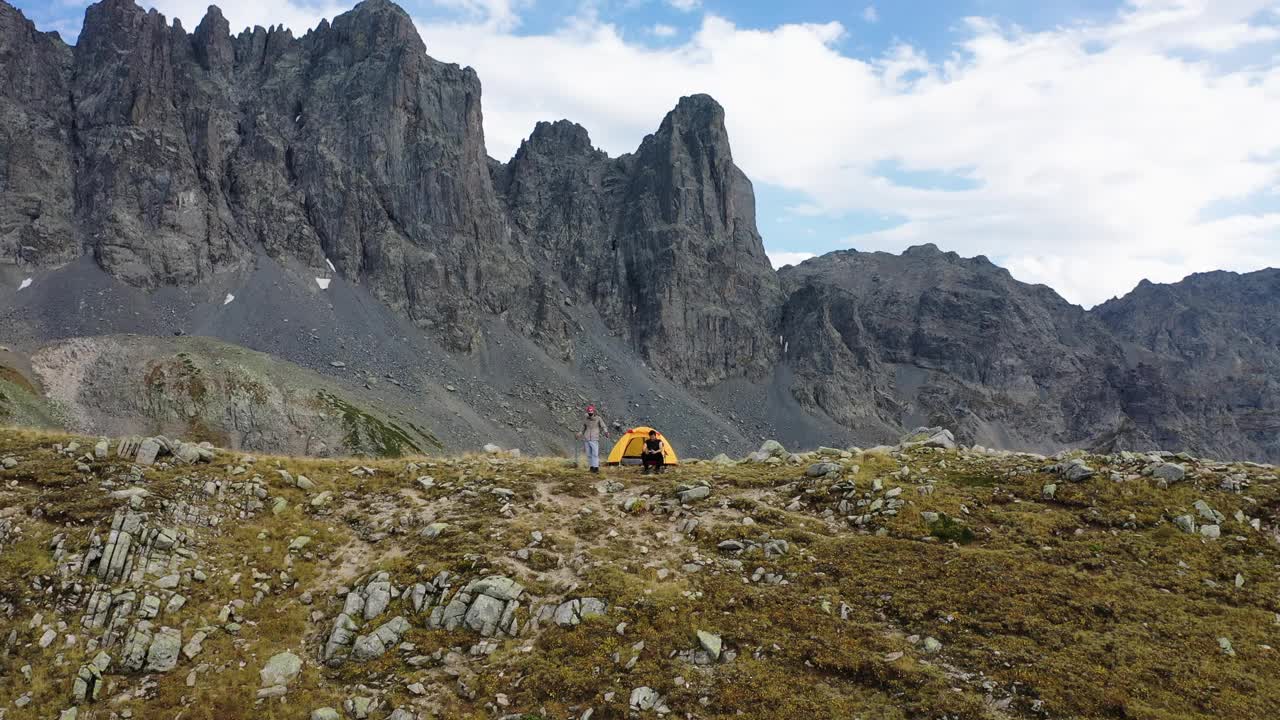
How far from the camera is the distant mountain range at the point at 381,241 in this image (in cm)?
11356

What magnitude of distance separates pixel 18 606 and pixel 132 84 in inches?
6036

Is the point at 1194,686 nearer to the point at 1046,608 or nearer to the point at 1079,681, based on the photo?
the point at 1079,681

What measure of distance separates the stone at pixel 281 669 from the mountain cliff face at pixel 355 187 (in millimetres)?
126591

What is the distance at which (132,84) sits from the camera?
128 metres

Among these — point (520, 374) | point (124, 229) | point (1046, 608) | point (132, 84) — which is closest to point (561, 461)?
point (1046, 608)

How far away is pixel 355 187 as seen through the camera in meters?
143

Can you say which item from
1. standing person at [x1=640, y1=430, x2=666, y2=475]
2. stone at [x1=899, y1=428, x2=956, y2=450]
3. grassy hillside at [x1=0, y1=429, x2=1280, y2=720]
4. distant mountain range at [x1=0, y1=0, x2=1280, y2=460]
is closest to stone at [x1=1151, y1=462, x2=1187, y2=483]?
grassy hillside at [x1=0, y1=429, x2=1280, y2=720]

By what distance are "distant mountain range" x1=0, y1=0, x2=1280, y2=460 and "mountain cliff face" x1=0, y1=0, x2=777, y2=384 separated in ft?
1.67

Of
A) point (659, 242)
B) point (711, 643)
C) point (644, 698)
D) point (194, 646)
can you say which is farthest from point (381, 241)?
point (644, 698)

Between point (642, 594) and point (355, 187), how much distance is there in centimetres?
14836

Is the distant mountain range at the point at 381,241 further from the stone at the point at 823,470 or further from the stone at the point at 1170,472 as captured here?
the stone at the point at 1170,472

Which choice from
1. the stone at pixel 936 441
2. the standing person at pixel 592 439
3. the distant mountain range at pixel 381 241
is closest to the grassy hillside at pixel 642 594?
the standing person at pixel 592 439

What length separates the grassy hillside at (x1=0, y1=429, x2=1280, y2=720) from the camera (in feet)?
40.9

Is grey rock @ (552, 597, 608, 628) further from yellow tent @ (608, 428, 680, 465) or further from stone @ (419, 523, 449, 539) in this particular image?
yellow tent @ (608, 428, 680, 465)
